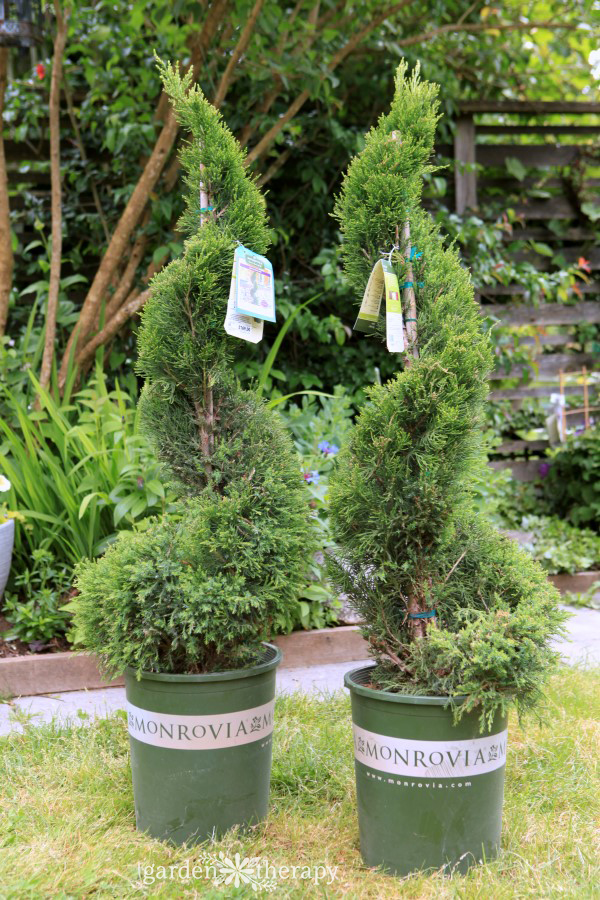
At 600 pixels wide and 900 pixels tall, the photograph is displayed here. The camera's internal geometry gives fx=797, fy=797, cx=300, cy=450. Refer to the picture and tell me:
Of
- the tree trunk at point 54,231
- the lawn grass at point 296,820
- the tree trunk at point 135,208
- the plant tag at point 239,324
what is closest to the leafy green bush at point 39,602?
the lawn grass at point 296,820

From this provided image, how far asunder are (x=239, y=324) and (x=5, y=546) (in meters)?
1.63

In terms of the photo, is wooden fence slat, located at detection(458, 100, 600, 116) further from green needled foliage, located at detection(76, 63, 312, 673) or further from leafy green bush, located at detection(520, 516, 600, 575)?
green needled foliage, located at detection(76, 63, 312, 673)

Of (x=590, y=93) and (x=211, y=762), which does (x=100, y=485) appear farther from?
(x=590, y=93)

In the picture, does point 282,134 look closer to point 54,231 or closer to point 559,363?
point 54,231

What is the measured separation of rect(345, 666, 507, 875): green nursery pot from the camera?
67.6 inches

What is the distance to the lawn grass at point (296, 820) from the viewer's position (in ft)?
5.53

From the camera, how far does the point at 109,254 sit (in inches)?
166

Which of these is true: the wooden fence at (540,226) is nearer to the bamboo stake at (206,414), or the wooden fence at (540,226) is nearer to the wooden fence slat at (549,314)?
the wooden fence slat at (549,314)

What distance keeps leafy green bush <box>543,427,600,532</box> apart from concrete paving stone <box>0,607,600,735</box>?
5.19 ft

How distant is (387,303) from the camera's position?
72.2 inches

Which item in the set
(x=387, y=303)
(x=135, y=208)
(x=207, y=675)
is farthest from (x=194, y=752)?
(x=135, y=208)

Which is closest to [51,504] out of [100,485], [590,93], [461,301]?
[100,485]

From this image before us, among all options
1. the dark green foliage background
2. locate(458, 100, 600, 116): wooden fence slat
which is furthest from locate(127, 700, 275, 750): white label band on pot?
locate(458, 100, 600, 116): wooden fence slat

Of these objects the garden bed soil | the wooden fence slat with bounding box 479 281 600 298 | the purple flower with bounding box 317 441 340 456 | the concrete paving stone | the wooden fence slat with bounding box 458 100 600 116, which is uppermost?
the wooden fence slat with bounding box 458 100 600 116
